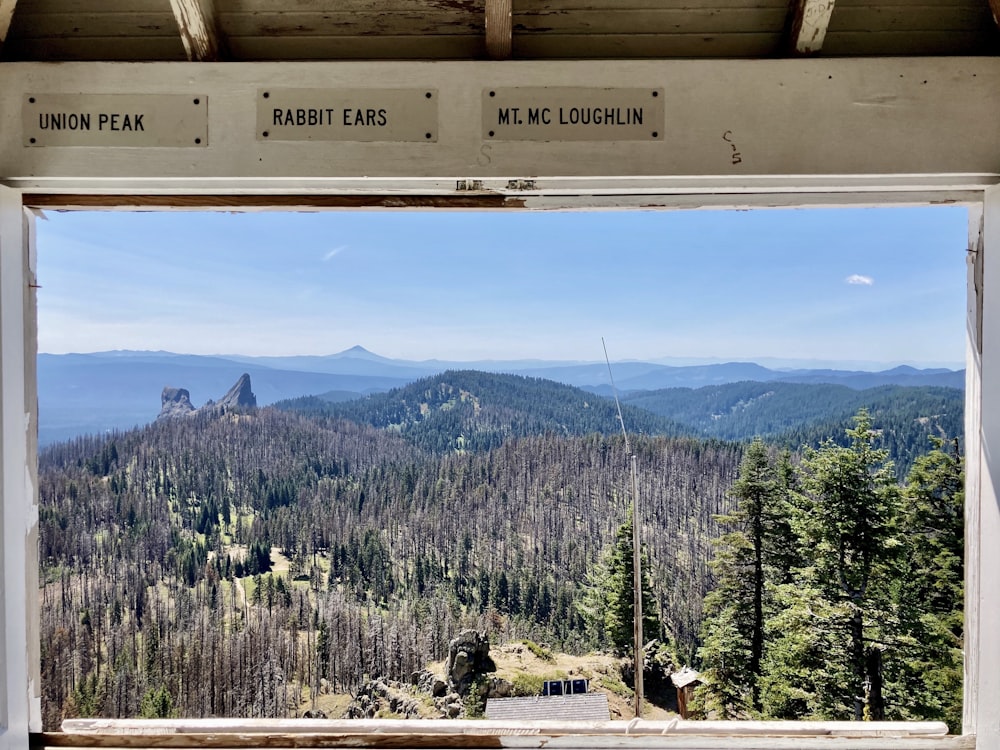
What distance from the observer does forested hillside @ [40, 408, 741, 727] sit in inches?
71.7

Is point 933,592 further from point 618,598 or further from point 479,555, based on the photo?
point 479,555

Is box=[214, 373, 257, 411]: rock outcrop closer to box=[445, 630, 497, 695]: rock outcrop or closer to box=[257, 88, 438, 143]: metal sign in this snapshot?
box=[257, 88, 438, 143]: metal sign

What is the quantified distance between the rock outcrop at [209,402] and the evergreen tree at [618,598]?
4.46ft

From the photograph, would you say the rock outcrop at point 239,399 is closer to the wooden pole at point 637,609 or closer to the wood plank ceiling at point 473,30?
the wood plank ceiling at point 473,30

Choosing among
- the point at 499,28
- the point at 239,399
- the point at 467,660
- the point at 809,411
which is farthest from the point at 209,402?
the point at 809,411

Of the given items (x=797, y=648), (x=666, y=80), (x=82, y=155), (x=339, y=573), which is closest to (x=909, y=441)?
(x=797, y=648)

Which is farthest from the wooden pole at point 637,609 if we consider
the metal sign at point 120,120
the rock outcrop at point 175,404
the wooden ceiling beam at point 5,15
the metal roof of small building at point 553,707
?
the wooden ceiling beam at point 5,15

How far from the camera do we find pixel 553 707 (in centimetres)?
179

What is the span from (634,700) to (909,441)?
1.27 m

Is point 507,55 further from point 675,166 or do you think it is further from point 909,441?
point 909,441

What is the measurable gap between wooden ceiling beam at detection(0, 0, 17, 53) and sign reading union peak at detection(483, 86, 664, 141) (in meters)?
1.32

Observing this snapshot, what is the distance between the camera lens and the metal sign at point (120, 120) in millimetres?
1446

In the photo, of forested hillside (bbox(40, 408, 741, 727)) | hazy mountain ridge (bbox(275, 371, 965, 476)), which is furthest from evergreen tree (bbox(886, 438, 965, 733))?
forested hillside (bbox(40, 408, 741, 727))

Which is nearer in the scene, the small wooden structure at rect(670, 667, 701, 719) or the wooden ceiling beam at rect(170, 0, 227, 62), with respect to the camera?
the wooden ceiling beam at rect(170, 0, 227, 62)
